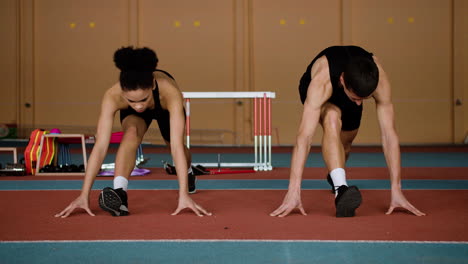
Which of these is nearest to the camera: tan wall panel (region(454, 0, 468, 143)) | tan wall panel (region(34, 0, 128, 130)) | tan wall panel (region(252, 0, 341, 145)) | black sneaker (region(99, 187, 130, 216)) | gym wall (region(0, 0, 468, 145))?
black sneaker (region(99, 187, 130, 216))

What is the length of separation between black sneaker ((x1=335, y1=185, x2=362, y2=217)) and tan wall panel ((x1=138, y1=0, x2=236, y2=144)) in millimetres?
10783

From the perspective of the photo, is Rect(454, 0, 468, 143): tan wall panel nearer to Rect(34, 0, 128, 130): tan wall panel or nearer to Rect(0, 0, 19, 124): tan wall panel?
Rect(34, 0, 128, 130): tan wall panel

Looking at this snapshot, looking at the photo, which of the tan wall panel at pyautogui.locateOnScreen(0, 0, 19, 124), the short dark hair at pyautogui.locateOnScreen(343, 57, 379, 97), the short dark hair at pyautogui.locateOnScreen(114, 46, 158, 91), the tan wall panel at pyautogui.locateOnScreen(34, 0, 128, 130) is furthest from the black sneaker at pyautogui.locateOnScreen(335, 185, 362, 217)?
the tan wall panel at pyautogui.locateOnScreen(0, 0, 19, 124)

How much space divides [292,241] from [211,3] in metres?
12.3

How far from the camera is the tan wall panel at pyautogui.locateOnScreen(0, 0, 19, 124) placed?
14.5 metres

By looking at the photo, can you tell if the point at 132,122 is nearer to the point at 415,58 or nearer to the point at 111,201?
the point at 111,201

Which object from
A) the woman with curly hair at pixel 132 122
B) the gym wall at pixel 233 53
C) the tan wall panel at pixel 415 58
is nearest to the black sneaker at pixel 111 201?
the woman with curly hair at pixel 132 122

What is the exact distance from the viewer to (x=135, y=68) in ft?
11.4

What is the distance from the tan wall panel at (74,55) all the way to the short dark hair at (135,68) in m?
11.3

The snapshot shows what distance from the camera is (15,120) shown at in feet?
47.7

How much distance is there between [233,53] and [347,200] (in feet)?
36.8

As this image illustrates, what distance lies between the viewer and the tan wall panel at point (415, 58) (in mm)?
14133

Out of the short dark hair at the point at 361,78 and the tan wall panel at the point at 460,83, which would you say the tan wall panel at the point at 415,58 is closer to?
the tan wall panel at the point at 460,83

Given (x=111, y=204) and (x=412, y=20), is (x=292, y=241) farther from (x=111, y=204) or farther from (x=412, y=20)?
(x=412, y=20)
